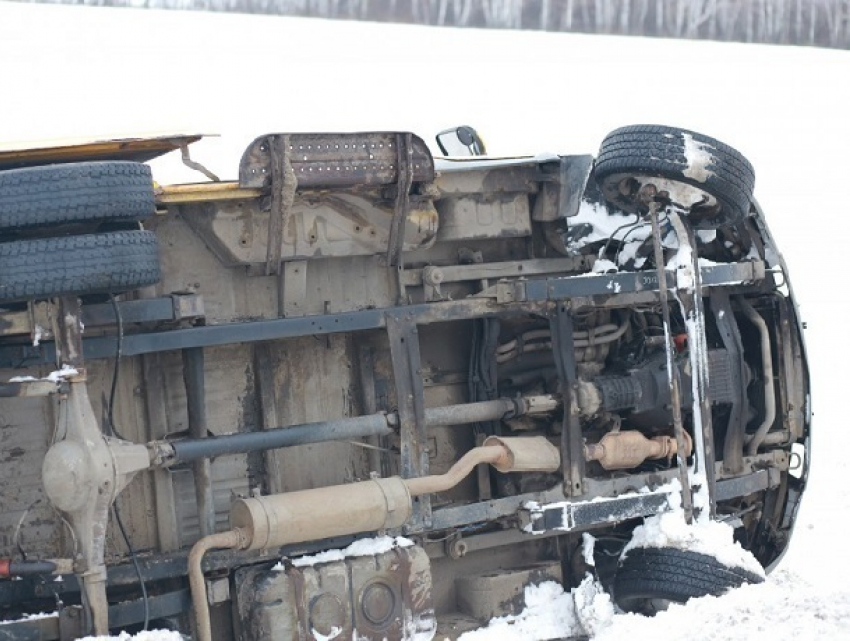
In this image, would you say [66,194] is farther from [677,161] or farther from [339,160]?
[677,161]

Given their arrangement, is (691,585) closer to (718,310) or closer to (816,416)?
(718,310)

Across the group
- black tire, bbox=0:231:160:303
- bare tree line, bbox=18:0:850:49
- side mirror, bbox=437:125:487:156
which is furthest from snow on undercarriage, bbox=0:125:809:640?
side mirror, bbox=437:125:487:156

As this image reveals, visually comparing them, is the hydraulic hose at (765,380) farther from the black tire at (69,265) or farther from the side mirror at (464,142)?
the black tire at (69,265)

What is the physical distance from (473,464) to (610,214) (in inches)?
58.9

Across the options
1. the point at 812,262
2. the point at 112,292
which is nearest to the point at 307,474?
the point at 112,292

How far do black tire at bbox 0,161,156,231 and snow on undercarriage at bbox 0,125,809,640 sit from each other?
11mm

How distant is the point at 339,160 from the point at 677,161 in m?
1.53

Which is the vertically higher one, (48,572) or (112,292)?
(112,292)

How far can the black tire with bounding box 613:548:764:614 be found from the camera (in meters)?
6.95

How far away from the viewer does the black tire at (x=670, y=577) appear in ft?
22.8

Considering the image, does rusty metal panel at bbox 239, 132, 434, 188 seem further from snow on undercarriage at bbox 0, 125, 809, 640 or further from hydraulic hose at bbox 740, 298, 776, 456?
hydraulic hose at bbox 740, 298, 776, 456

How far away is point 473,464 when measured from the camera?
6902 mm

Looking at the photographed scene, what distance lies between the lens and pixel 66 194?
570cm

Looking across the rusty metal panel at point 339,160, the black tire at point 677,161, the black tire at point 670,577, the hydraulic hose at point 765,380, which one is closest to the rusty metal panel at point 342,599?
the black tire at point 670,577
